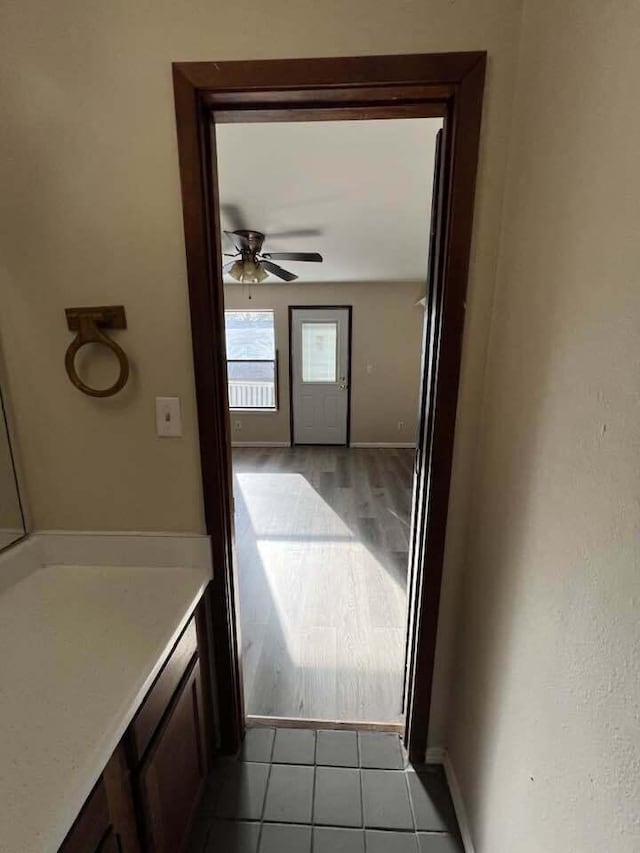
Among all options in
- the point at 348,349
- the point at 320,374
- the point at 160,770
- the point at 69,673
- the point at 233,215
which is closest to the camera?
the point at 69,673

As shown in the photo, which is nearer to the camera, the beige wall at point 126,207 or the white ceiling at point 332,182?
the beige wall at point 126,207

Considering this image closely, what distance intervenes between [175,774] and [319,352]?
4.94m

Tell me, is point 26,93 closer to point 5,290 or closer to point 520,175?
point 5,290

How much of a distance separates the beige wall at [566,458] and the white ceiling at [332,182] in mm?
922

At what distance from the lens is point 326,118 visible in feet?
3.48

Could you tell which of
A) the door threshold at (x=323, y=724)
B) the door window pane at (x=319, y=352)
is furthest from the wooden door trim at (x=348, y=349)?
the door threshold at (x=323, y=724)

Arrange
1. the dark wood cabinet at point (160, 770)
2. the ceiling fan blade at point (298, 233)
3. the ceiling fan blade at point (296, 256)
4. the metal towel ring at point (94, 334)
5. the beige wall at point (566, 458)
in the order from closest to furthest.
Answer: the beige wall at point (566, 458)
the dark wood cabinet at point (160, 770)
the metal towel ring at point (94, 334)
the ceiling fan blade at point (298, 233)
the ceiling fan blade at point (296, 256)

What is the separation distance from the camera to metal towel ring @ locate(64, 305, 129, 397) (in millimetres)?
1092

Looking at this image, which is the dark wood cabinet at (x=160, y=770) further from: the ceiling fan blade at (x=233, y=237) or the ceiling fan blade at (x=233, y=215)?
the ceiling fan blade at (x=233, y=237)

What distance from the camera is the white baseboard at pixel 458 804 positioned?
1166mm

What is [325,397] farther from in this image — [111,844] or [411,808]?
[111,844]

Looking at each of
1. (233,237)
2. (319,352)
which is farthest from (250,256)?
(319,352)

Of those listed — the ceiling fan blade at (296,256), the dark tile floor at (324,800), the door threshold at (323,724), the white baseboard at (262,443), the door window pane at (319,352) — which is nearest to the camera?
the dark tile floor at (324,800)

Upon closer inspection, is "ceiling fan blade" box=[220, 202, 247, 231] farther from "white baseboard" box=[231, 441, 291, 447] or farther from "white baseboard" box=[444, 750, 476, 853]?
"white baseboard" box=[231, 441, 291, 447]
